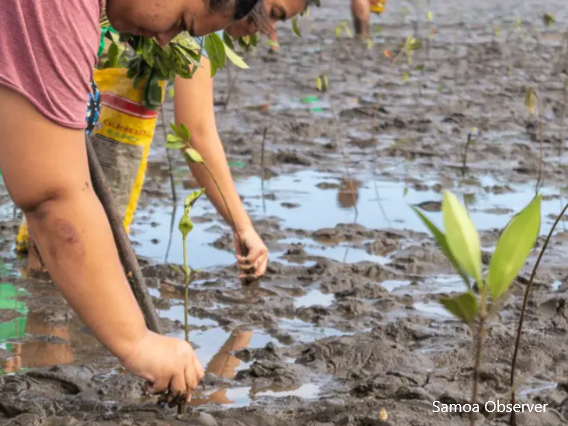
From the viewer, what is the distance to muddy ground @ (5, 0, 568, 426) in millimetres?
2469

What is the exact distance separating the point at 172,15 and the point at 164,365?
702 millimetres

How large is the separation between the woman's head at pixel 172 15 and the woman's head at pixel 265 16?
85mm

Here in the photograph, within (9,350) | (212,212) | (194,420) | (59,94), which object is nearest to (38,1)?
(59,94)

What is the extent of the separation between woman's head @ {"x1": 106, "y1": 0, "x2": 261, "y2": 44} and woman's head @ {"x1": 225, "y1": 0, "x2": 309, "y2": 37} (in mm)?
85

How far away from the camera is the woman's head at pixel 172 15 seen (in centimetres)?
187

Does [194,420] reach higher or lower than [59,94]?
lower

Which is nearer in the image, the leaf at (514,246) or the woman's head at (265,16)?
the leaf at (514,246)

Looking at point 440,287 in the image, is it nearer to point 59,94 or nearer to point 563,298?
point 563,298

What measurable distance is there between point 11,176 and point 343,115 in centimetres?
549

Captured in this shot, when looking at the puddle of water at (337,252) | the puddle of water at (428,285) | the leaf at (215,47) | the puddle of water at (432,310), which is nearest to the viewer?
the leaf at (215,47)

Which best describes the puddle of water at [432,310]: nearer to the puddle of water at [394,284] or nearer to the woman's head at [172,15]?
the puddle of water at [394,284]

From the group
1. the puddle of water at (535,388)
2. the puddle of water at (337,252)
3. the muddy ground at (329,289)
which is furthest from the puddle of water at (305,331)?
the puddle of water at (337,252)

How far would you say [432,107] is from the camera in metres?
7.44

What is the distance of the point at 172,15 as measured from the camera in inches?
74.3
